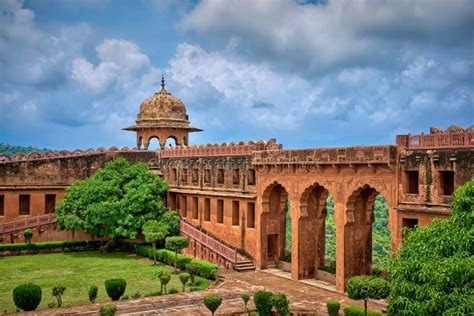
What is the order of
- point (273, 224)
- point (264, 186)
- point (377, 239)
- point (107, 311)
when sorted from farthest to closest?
1. point (377, 239)
2. point (273, 224)
3. point (264, 186)
4. point (107, 311)

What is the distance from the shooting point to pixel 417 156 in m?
22.6

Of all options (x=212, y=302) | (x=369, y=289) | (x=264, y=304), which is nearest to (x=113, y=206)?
(x=212, y=302)

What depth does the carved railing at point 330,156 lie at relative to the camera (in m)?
23.6

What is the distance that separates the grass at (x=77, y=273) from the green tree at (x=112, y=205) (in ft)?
6.19

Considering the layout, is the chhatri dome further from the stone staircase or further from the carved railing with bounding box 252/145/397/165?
the stone staircase

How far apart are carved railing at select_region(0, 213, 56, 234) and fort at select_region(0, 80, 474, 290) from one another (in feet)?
0.22

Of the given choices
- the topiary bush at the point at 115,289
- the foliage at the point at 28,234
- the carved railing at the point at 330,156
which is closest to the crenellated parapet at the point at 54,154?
the foliage at the point at 28,234

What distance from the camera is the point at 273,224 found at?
32.4 m

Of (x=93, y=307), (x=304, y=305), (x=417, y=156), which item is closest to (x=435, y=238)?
(x=417, y=156)

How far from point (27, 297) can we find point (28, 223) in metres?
17.7

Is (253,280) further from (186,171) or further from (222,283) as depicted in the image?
(186,171)

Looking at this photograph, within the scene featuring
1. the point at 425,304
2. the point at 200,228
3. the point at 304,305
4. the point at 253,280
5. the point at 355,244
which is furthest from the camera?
the point at 200,228

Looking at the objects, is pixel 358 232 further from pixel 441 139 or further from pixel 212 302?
pixel 212 302

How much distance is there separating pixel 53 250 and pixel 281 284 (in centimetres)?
1729
